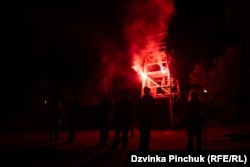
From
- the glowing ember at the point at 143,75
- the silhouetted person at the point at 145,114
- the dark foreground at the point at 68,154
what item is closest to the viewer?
the dark foreground at the point at 68,154

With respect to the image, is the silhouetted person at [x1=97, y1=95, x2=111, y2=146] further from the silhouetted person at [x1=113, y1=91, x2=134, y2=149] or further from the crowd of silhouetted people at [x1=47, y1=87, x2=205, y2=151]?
the silhouetted person at [x1=113, y1=91, x2=134, y2=149]

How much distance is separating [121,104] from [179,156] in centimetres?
614

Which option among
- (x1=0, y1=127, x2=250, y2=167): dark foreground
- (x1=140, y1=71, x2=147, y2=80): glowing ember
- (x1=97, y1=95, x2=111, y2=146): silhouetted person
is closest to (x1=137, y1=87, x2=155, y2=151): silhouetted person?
(x1=0, y1=127, x2=250, y2=167): dark foreground

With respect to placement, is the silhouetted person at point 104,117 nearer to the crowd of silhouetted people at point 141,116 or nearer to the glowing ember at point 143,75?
the crowd of silhouetted people at point 141,116

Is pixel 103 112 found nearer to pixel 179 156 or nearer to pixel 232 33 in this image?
pixel 179 156

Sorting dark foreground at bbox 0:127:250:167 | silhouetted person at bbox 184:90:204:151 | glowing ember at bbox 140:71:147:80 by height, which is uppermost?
glowing ember at bbox 140:71:147:80

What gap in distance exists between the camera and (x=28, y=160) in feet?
36.8

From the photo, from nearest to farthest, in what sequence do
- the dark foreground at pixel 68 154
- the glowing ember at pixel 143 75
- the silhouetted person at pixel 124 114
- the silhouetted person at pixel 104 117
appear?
1. the dark foreground at pixel 68 154
2. the silhouetted person at pixel 124 114
3. the silhouetted person at pixel 104 117
4. the glowing ember at pixel 143 75

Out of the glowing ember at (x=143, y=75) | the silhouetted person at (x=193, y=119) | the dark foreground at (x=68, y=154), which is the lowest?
the dark foreground at (x=68, y=154)

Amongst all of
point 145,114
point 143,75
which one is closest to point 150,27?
point 143,75

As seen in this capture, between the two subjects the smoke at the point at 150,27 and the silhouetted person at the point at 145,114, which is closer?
the silhouetted person at the point at 145,114

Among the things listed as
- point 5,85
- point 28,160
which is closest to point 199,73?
point 5,85

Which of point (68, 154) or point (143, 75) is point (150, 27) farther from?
point (68, 154)

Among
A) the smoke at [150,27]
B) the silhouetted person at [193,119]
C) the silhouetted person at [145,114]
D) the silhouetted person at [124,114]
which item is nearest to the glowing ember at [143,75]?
the smoke at [150,27]
